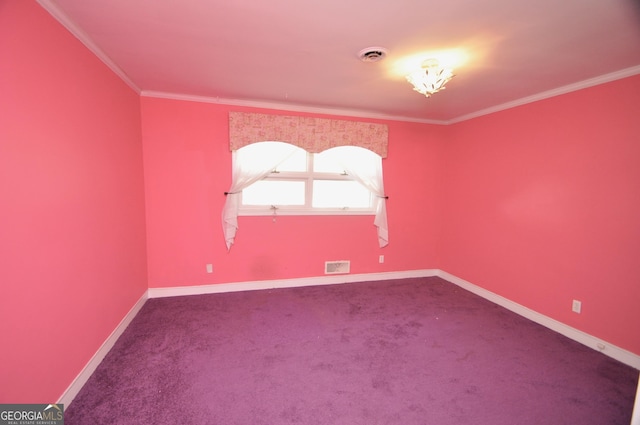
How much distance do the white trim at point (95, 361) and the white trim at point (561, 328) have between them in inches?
157

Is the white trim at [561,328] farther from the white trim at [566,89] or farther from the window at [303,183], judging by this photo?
the white trim at [566,89]

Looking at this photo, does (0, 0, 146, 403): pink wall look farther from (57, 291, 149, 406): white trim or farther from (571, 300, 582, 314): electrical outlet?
(571, 300, 582, 314): electrical outlet

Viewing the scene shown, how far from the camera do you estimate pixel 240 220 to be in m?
3.35

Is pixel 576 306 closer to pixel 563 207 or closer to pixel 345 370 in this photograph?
pixel 563 207

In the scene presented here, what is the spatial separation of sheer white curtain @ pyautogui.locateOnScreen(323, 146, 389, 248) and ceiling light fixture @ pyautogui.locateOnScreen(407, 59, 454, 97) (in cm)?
153

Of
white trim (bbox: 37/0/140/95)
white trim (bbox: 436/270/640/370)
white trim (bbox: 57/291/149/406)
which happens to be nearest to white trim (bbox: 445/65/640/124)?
white trim (bbox: 436/270/640/370)

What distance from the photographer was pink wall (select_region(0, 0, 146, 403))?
122 cm

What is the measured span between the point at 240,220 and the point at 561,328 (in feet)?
11.8

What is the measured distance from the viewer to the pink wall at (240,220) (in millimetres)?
3061

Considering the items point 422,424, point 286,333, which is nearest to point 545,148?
point 422,424

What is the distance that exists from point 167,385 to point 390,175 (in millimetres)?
3356

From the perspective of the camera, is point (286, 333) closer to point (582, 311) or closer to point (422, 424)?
point (422, 424)

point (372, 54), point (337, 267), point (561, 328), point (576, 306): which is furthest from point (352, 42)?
point (561, 328)

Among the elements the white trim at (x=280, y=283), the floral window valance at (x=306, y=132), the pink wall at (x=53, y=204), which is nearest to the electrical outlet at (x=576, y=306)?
the white trim at (x=280, y=283)
